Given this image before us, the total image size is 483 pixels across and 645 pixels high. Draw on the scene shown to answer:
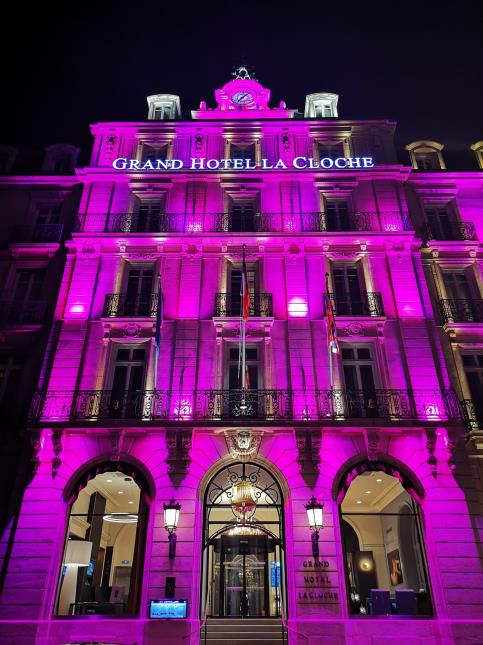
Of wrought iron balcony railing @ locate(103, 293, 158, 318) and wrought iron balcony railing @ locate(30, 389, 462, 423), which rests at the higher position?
wrought iron balcony railing @ locate(103, 293, 158, 318)

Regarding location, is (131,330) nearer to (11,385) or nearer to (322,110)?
(11,385)

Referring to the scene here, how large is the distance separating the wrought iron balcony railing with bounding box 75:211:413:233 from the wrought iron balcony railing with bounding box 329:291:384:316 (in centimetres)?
284

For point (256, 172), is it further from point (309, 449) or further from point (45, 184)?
point (309, 449)

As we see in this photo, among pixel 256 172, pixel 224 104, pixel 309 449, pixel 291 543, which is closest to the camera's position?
pixel 291 543

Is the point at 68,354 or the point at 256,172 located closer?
the point at 68,354

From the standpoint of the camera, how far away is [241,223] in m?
20.0

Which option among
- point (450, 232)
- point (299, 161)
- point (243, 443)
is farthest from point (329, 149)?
point (243, 443)

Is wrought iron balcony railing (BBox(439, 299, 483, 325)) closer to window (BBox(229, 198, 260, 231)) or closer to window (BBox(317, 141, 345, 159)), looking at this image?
window (BBox(229, 198, 260, 231))

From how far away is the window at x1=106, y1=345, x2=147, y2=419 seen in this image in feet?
52.2

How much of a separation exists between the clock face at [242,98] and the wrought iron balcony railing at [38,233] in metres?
9.99

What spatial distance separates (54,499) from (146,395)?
153 inches

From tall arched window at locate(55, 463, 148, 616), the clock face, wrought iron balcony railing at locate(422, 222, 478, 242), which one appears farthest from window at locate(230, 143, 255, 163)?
tall arched window at locate(55, 463, 148, 616)

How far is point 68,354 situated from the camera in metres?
16.8

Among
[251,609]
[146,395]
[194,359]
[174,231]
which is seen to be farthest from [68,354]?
[251,609]
